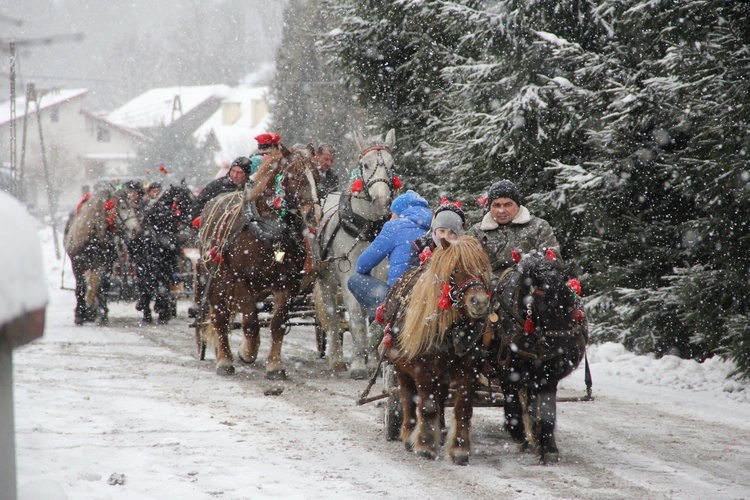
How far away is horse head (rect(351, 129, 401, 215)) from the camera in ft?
31.0

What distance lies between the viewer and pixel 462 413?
5.86 metres

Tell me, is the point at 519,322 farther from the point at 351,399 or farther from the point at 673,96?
the point at 673,96

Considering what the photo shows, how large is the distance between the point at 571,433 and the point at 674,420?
1.27 meters

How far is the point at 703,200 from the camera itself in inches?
366

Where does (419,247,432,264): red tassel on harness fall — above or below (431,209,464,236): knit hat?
below

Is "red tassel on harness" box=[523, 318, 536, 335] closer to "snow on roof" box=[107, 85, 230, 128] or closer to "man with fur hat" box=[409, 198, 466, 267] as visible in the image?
"man with fur hat" box=[409, 198, 466, 267]

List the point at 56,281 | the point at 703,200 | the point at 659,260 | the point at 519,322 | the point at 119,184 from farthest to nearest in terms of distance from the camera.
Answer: the point at 56,281
the point at 119,184
the point at 659,260
the point at 703,200
the point at 519,322

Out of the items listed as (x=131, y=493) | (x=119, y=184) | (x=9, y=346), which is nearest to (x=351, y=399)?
(x=131, y=493)

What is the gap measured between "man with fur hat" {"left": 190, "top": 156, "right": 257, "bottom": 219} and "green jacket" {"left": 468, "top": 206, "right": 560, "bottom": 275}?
5.28 metres

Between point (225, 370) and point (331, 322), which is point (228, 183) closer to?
point (331, 322)

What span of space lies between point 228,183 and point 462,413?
731 cm

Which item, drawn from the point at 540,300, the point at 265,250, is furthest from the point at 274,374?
the point at 540,300

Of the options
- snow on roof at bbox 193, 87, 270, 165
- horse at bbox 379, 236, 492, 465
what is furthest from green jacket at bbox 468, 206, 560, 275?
snow on roof at bbox 193, 87, 270, 165

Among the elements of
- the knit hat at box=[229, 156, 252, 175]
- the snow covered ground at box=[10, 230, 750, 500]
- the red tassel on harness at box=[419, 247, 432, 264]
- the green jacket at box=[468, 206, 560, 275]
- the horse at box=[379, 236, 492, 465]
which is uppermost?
the knit hat at box=[229, 156, 252, 175]
